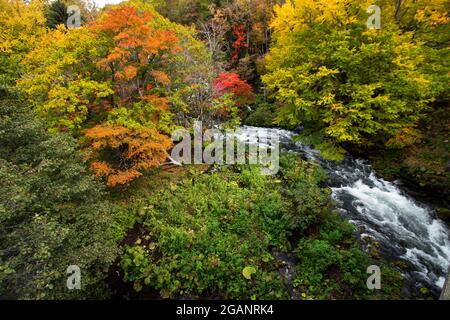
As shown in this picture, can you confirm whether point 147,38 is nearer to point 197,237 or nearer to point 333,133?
point 197,237

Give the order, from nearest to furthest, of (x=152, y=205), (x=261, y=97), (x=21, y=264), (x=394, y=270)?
(x=21, y=264)
(x=394, y=270)
(x=152, y=205)
(x=261, y=97)

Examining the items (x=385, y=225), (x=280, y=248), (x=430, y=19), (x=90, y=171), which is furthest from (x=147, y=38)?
(x=430, y=19)

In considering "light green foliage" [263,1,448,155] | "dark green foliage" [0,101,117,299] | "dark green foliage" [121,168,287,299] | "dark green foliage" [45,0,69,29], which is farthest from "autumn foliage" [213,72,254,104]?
"dark green foliage" [45,0,69,29]

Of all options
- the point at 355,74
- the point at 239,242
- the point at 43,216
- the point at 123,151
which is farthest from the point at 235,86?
the point at 43,216

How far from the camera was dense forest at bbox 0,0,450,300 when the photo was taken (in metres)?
7.08

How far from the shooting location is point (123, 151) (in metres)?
11.1

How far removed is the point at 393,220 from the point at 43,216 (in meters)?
12.3

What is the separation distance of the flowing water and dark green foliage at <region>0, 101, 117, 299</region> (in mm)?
9354

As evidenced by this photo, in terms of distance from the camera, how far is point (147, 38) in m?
10.0

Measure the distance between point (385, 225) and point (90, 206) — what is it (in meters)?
11.1

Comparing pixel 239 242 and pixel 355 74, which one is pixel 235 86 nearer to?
pixel 355 74

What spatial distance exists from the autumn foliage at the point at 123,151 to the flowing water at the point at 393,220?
28.2ft

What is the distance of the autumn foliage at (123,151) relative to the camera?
9398 mm

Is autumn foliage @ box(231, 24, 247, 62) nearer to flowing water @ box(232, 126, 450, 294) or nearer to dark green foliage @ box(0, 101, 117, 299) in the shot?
flowing water @ box(232, 126, 450, 294)
